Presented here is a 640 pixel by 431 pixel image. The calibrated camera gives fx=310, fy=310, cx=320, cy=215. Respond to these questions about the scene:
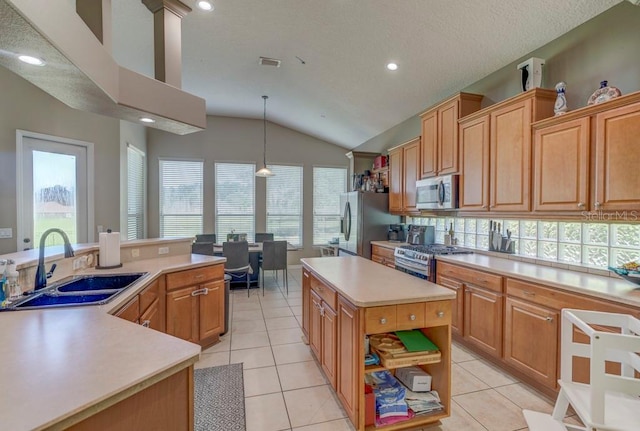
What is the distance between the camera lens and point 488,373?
8.63ft

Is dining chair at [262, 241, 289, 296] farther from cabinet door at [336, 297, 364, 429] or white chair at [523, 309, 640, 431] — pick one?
white chair at [523, 309, 640, 431]

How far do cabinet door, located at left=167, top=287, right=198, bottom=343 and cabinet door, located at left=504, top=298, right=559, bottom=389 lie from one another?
2.74 metres

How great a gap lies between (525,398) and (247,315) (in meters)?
3.06

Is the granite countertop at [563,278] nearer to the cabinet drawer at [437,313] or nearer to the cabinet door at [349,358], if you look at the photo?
the cabinet drawer at [437,313]

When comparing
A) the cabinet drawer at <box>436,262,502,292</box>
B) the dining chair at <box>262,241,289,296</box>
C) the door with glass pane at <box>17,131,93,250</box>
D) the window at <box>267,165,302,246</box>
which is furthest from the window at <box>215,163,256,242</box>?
the cabinet drawer at <box>436,262,502,292</box>

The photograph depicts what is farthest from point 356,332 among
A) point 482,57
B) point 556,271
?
point 482,57

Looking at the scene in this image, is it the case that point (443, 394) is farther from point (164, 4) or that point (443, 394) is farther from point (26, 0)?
point (164, 4)

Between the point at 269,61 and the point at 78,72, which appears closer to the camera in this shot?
the point at 78,72

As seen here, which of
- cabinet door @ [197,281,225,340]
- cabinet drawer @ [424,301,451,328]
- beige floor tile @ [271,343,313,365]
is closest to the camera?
cabinet drawer @ [424,301,451,328]

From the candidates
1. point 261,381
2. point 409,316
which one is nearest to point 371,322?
Result: point 409,316

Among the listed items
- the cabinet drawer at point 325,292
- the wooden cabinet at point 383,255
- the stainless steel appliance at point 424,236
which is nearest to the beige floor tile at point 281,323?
the cabinet drawer at point 325,292

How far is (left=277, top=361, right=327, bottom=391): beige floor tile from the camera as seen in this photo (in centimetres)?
246

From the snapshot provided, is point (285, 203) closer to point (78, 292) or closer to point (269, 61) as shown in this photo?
point (269, 61)

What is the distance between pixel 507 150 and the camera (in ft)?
9.56
